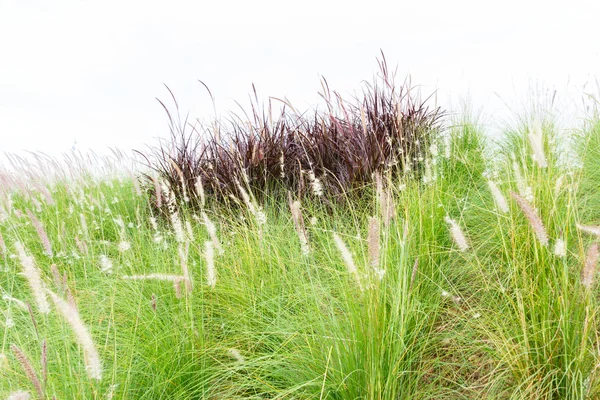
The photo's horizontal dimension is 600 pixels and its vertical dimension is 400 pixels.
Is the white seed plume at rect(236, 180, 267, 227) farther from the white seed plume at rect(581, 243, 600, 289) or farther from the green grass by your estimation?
the white seed plume at rect(581, 243, 600, 289)

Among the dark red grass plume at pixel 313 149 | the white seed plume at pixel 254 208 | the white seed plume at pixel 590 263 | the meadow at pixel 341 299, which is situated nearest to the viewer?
the white seed plume at pixel 590 263

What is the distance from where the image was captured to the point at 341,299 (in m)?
2.57

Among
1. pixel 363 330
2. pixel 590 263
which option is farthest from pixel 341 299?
pixel 590 263

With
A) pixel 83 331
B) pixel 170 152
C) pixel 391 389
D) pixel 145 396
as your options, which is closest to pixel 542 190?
pixel 391 389

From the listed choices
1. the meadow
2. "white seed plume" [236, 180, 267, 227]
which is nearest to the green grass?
the meadow

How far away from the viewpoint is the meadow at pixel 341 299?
1.82 metres

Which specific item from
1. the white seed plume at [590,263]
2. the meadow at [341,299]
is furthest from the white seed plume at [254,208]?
the white seed plume at [590,263]

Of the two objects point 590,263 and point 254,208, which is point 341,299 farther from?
point 590,263

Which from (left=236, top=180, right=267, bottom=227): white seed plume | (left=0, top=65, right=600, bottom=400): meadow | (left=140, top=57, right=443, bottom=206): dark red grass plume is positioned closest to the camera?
(left=0, top=65, right=600, bottom=400): meadow

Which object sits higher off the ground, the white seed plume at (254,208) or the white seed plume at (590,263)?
the white seed plume at (254,208)

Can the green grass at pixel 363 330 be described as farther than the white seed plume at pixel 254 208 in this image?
No

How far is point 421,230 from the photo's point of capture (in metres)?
2.97

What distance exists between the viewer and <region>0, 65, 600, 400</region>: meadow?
182 centimetres

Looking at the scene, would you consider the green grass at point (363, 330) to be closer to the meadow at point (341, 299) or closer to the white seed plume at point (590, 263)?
the meadow at point (341, 299)
